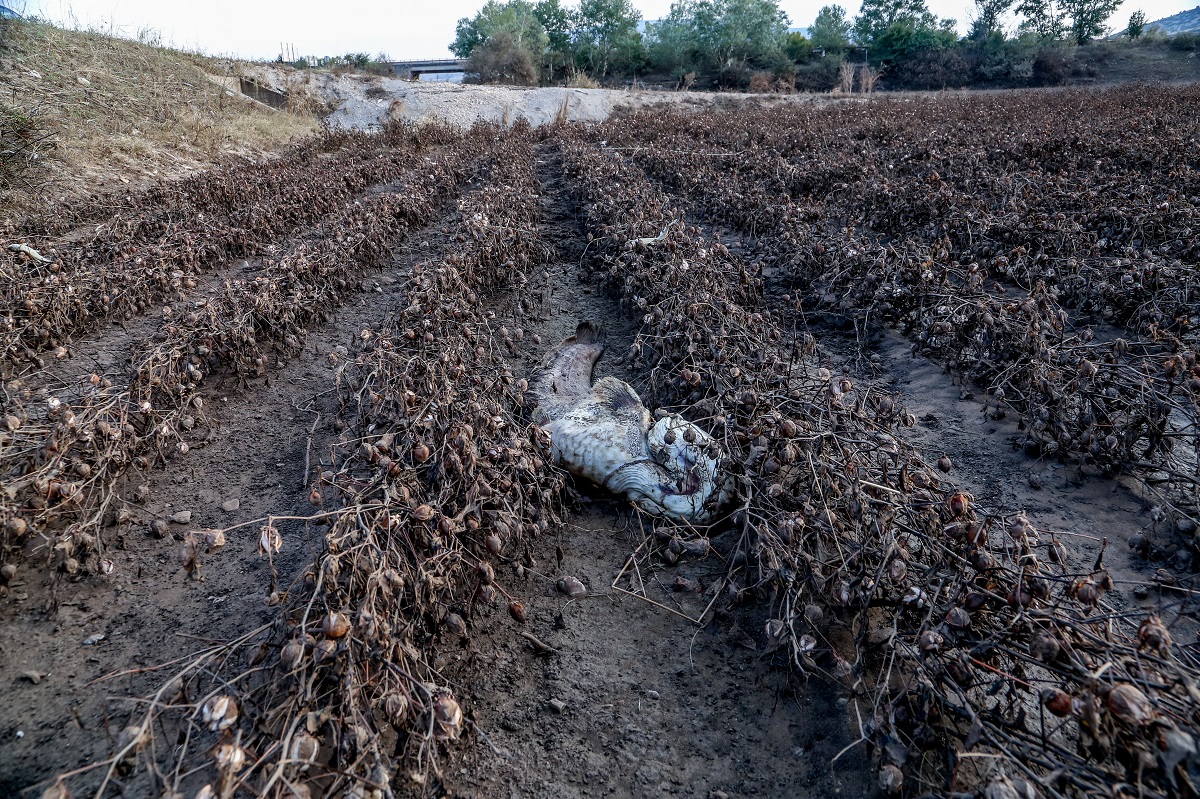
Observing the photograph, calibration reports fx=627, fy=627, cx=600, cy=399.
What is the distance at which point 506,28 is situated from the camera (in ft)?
123

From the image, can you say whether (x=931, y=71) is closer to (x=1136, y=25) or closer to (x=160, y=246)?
(x=1136, y=25)

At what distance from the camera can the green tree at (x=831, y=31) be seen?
39.3 meters

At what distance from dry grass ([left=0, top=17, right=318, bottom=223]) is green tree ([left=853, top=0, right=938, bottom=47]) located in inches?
1446

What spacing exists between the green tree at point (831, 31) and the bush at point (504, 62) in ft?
62.7

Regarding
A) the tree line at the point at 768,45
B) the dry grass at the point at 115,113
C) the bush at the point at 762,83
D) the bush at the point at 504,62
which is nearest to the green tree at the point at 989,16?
the tree line at the point at 768,45

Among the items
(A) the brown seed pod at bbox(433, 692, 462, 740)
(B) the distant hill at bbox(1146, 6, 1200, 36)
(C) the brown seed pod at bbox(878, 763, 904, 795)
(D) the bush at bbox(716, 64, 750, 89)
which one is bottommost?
(C) the brown seed pod at bbox(878, 763, 904, 795)

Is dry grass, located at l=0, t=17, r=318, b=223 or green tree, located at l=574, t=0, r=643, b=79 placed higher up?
green tree, located at l=574, t=0, r=643, b=79

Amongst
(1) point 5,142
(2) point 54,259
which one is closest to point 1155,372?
(2) point 54,259

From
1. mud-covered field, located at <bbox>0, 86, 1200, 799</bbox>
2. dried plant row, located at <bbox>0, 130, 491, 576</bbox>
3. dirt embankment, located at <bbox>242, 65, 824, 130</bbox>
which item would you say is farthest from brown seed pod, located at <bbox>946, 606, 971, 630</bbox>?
dirt embankment, located at <bbox>242, 65, 824, 130</bbox>

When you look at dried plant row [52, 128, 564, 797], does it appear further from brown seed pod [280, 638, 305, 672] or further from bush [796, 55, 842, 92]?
bush [796, 55, 842, 92]

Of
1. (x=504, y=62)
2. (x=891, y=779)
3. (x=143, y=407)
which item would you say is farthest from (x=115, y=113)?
(x=504, y=62)

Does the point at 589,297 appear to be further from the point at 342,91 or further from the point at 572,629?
the point at 342,91

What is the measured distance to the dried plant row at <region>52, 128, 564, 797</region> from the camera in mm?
1592

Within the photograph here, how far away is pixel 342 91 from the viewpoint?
2291 centimetres
